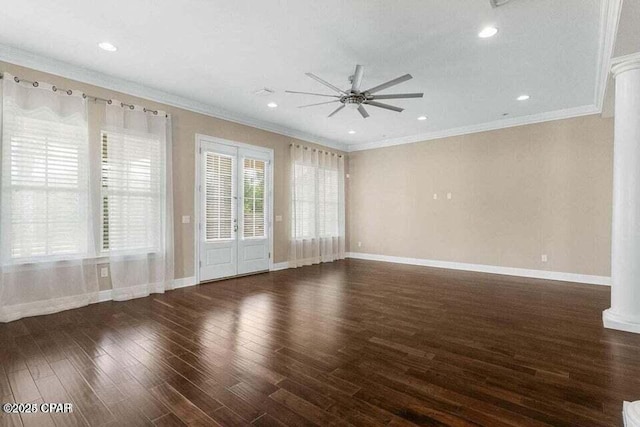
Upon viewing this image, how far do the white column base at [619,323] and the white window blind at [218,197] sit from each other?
569cm

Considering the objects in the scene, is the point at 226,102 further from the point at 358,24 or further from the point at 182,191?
the point at 358,24

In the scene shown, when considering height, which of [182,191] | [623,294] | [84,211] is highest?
[182,191]

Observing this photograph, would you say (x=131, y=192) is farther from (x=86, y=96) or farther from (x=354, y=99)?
(x=354, y=99)

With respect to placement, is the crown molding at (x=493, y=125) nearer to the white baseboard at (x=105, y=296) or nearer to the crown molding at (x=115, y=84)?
the crown molding at (x=115, y=84)

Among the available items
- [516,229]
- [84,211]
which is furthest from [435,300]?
[84,211]

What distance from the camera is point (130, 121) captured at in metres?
4.61

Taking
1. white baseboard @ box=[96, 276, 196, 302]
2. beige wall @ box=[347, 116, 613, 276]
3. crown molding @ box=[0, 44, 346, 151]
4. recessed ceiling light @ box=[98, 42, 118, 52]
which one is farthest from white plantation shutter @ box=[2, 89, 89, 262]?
beige wall @ box=[347, 116, 613, 276]

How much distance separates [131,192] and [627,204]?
6.38 meters

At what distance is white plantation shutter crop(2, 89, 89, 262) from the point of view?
3.60 meters

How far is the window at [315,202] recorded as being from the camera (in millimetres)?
7367

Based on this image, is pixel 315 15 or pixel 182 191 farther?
pixel 182 191

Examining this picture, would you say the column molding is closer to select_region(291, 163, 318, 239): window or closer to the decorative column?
the decorative column

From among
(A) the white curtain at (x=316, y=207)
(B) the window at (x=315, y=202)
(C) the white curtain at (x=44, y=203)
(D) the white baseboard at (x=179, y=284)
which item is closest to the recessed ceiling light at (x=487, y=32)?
(A) the white curtain at (x=316, y=207)

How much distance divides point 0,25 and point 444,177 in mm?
7543
